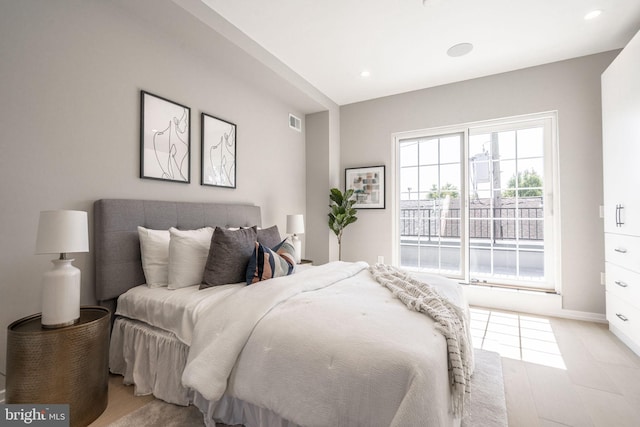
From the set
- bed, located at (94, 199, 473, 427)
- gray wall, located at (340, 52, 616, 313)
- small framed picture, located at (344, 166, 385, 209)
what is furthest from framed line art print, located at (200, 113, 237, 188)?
gray wall, located at (340, 52, 616, 313)

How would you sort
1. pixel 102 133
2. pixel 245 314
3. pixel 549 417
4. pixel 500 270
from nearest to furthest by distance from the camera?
pixel 245 314 < pixel 549 417 < pixel 102 133 < pixel 500 270

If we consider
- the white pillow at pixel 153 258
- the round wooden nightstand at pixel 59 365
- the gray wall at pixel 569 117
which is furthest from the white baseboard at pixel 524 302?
the round wooden nightstand at pixel 59 365

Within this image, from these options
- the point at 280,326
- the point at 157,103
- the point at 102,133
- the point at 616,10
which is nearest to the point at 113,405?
the point at 280,326

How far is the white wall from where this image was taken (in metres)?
1.68

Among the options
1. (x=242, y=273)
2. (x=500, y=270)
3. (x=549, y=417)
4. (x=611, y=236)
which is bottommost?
(x=549, y=417)

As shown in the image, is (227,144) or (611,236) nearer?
(611,236)

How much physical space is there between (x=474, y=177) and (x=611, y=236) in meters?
1.47

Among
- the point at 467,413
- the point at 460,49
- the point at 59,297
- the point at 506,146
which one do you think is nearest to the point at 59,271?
the point at 59,297

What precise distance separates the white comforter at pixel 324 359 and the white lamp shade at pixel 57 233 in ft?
2.46

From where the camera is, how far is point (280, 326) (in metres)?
1.35

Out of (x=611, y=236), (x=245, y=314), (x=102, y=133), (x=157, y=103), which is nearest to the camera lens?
(x=245, y=314)

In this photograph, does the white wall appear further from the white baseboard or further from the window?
the white baseboard

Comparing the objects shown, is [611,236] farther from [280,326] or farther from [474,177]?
[280,326]

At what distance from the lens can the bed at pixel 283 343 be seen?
1076 mm
